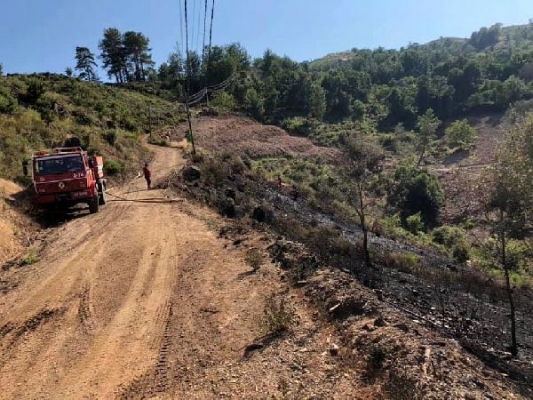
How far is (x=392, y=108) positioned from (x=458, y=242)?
255ft

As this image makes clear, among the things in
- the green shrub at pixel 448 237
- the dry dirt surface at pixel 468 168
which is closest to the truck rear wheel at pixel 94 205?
the dry dirt surface at pixel 468 168

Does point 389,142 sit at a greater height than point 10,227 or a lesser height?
lesser

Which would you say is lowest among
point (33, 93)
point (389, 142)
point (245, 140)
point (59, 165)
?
point (389, 142)

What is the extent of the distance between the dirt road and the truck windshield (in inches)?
133

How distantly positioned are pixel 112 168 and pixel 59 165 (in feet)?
34.7

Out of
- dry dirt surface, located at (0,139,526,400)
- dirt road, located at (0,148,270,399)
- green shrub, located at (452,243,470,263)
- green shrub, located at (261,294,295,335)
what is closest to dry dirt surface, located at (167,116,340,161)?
green shrub, located at (452,243,470,263)

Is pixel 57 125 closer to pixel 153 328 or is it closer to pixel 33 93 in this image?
pixel 33 93

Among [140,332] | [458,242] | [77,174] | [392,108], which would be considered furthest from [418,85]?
[140,332]

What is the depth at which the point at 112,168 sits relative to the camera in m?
28.7

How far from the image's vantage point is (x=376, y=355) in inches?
276

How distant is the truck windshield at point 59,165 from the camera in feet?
58.8

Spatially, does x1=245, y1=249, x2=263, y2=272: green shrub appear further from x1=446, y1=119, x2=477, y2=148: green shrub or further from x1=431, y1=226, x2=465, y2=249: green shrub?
x1=446, y1=119, x2=477, y2=148: green shrub

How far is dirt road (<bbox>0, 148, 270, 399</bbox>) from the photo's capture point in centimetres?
724

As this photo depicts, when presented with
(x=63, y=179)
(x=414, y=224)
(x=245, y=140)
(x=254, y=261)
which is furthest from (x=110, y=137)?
(x=414, y=224)
